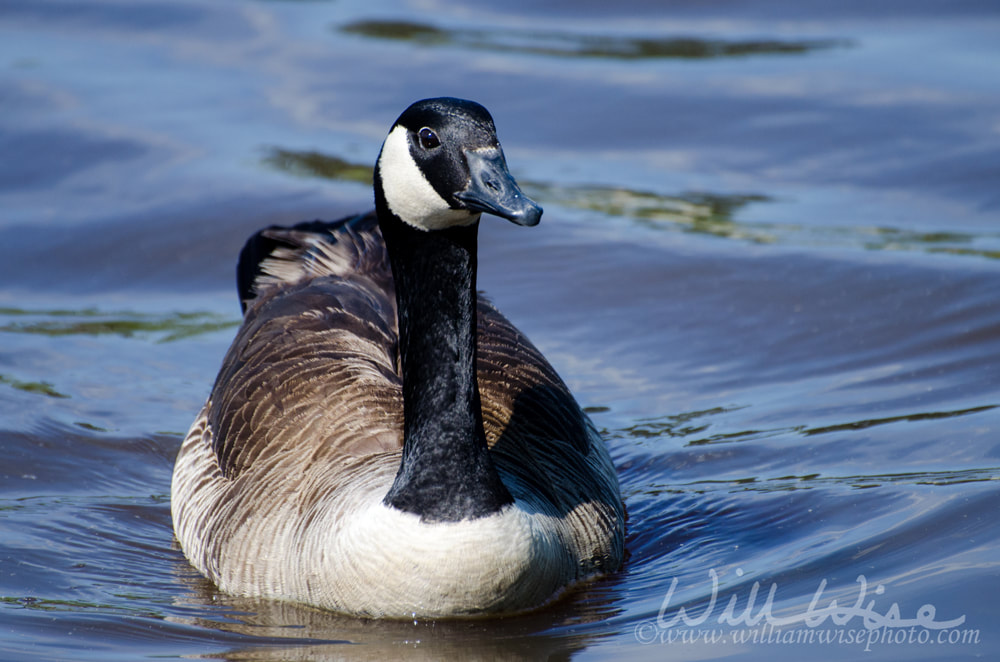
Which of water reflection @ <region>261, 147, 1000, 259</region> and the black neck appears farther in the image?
water reflection @ <region>261, 147, 1000, 259</region>

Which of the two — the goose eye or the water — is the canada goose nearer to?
the goose eye

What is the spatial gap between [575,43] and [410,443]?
12.3 meters

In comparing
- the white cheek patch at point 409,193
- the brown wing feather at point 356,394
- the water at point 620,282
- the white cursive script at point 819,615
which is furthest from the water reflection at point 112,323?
the white cursive script at point 819,615

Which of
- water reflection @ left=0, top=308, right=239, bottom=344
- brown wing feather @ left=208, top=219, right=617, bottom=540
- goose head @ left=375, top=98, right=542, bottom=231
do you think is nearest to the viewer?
goose head @ left=375, top=98, right=542, bottom=231

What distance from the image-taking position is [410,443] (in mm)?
6625

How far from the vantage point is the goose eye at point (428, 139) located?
6070mm

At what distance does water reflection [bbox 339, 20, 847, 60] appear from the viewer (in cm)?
1728

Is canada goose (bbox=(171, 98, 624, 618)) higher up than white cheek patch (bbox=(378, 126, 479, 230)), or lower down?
lower down

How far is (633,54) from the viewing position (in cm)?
1747

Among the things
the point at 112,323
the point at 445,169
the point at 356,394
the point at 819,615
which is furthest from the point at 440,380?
the point at 112,323

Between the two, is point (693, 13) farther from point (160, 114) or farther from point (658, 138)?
point (160, 114)

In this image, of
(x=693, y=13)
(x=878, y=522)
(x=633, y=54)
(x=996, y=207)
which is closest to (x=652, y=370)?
(x=878, y=522)

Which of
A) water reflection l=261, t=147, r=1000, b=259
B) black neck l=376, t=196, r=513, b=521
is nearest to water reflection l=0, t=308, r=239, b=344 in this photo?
water reflection l=261, t=147, r=1000, b=259

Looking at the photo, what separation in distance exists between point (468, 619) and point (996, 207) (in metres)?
8.24
